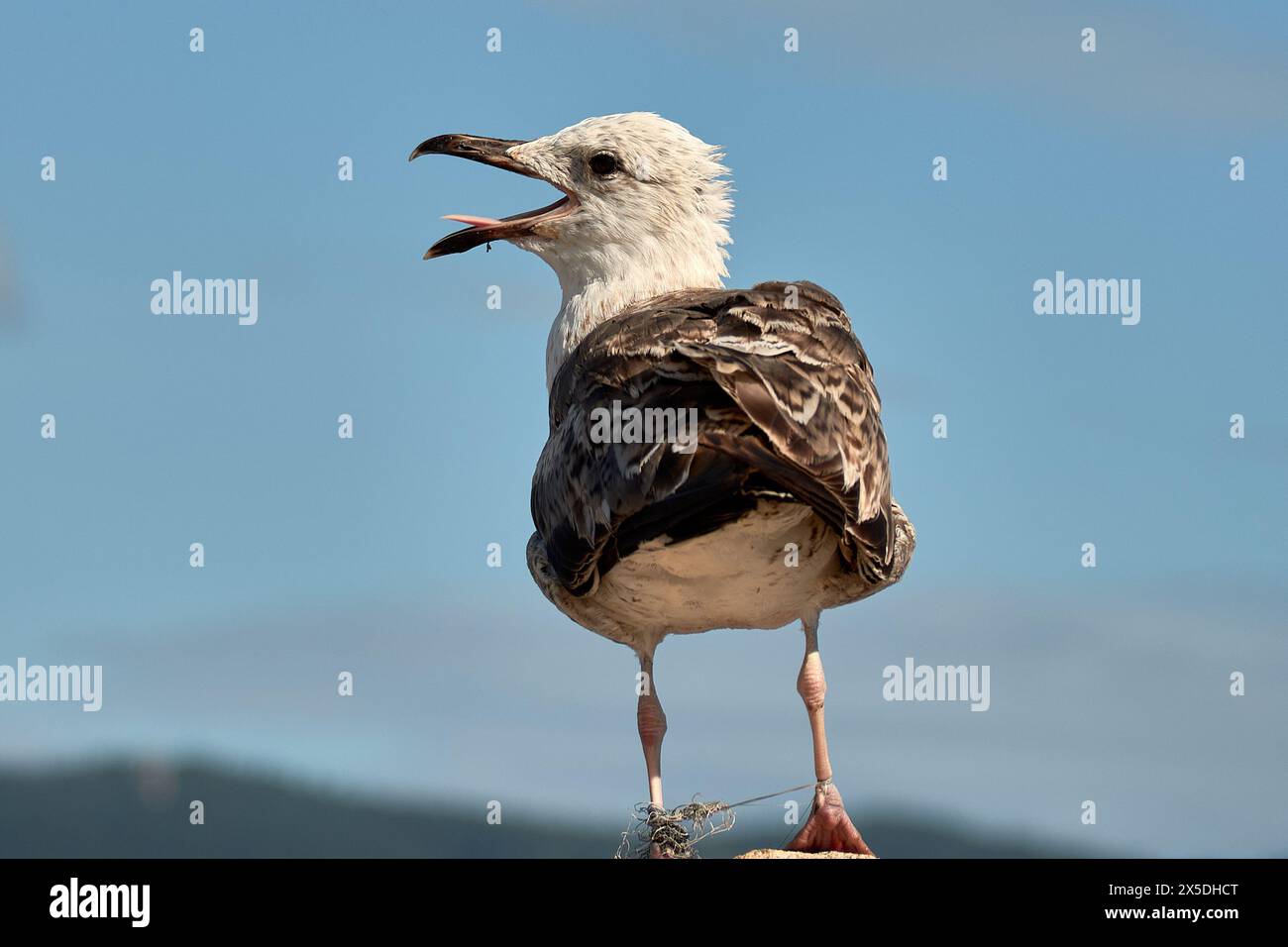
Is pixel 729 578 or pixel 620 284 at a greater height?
pixel 620 284

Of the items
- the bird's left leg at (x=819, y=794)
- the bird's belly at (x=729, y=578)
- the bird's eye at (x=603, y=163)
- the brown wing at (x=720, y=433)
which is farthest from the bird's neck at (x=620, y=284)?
the bird's left leg at (x=819, y=794)

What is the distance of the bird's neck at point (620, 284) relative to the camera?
1655 cm

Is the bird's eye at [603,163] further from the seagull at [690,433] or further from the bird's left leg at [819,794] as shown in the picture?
the bird's left leg at [819,794]

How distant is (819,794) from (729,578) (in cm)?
221

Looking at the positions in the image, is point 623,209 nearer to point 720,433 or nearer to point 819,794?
point 720,433

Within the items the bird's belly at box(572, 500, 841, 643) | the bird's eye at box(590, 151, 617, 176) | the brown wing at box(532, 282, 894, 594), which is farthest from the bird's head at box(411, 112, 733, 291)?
the bird's belly at box(572, 500, 841, 643)

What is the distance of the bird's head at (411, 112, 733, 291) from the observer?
16609 millimetres

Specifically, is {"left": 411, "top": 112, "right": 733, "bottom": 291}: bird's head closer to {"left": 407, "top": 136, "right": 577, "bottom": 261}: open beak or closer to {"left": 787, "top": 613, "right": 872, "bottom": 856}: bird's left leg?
{"left": 407, "top": 136, "right": 577, "bottom": 261}: open beak

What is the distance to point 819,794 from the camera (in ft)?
48.3

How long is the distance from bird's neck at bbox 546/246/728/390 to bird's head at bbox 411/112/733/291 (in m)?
0.01

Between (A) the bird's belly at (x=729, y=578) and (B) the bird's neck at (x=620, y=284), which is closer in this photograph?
(A) the bird's belly at (x=729, y=578)

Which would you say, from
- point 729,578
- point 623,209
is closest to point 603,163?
point 623,209

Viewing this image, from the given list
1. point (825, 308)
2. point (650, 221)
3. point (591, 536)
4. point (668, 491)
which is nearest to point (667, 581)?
point (591, 536)

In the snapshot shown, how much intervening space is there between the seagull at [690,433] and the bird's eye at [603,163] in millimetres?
10
